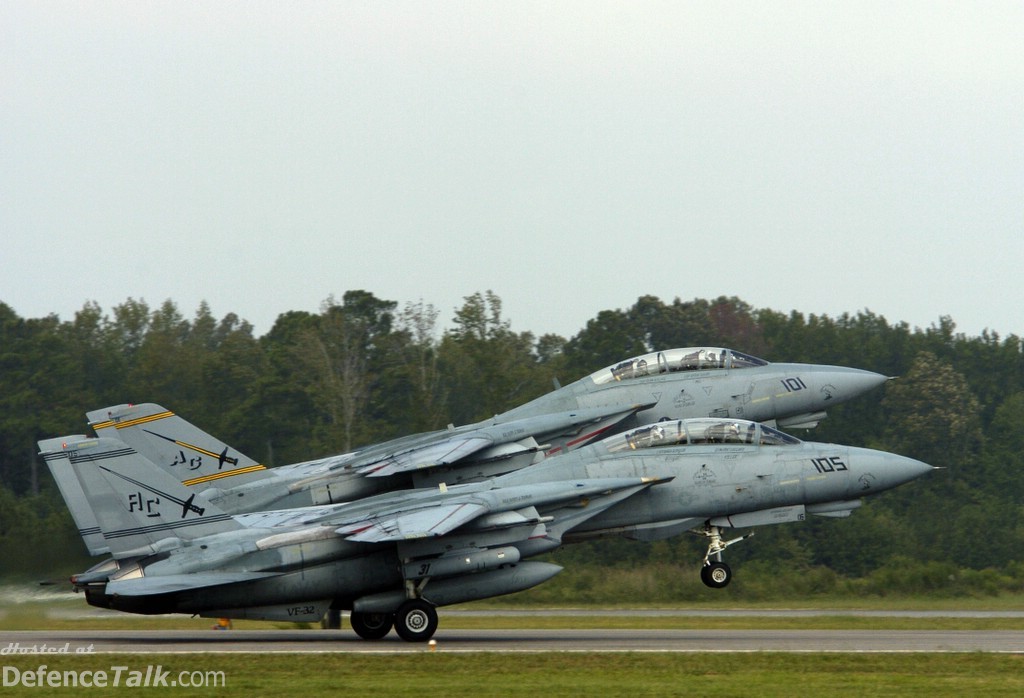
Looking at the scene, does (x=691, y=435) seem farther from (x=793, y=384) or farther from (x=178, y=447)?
(x=178, y=447)

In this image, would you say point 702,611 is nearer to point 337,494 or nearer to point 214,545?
point 337,494

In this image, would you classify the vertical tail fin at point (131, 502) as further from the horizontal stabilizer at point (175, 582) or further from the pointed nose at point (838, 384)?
the pointed nose at point (838, 384)

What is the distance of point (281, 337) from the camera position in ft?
205

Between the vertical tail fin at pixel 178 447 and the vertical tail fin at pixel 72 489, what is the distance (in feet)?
7.32

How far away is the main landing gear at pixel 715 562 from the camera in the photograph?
2034 centimetres

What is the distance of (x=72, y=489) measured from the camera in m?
20.8

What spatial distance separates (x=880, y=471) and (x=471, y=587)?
6.84 m

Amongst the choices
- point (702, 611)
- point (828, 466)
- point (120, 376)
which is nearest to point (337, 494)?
point (828, 466)

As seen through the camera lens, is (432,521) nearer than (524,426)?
Yes

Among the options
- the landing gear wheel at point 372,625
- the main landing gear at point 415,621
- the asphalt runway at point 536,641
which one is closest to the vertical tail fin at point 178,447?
the asphalt runway at point 536,641

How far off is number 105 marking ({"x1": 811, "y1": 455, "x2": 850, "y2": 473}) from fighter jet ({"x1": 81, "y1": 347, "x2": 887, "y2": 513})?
2384mm

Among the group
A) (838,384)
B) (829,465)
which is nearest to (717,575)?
(829,465)

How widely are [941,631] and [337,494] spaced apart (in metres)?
10.2

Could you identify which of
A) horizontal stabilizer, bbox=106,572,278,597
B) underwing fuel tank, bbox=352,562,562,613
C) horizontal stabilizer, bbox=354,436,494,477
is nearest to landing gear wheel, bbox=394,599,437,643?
underwing fuel tank, bbox=352,562,562,613
